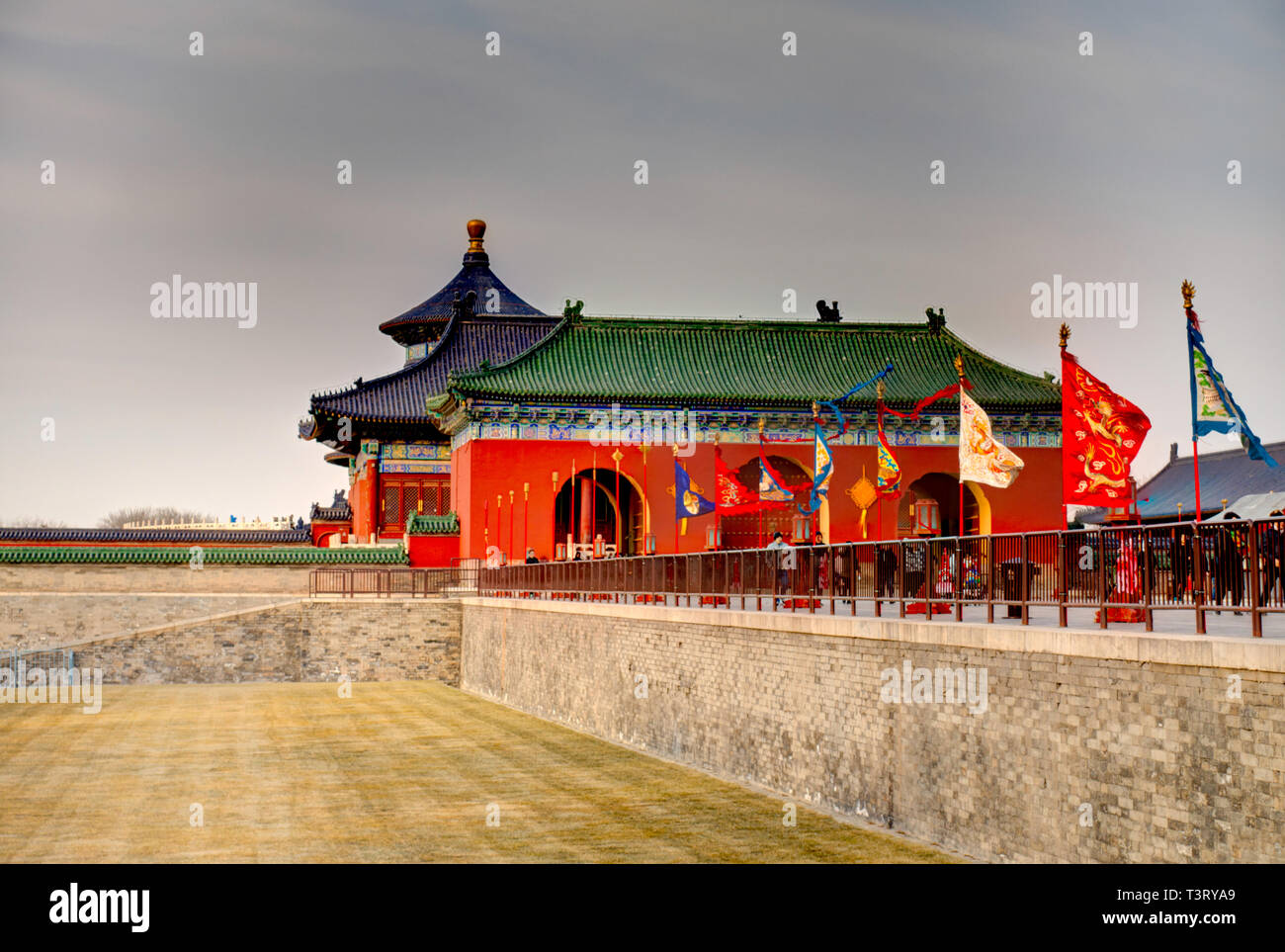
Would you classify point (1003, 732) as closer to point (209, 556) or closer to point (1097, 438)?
point (1097, 438)

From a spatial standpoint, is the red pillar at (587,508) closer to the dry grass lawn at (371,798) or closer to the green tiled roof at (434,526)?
the green tiled roof at (434,526)

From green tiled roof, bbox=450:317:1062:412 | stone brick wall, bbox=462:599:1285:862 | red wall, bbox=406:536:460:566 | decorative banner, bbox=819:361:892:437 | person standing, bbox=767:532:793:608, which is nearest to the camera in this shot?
stone brick wall, bbox=462:599:1285:862

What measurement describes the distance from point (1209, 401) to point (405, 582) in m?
30.5

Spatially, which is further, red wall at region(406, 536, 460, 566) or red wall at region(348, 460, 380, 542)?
red wall at region(348, 460, 380, 542)

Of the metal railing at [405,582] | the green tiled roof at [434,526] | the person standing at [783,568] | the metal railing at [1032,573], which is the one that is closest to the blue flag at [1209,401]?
the metal railing at [1032,573]

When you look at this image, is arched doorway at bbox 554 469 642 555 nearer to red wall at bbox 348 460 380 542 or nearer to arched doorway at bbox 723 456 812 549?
arched doorway at bbox 723 456 812 549

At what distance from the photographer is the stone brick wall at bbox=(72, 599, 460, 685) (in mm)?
40250

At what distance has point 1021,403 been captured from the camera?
44844 mm

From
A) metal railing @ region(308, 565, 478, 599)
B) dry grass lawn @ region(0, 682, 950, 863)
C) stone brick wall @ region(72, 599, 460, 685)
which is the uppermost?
metal railing @ region(308, 565, 478, 599)

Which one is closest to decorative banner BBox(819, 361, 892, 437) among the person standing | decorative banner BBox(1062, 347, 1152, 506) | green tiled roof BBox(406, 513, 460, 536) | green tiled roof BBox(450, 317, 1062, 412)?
green tiled roof BBox(450, 317, 1062, 412)

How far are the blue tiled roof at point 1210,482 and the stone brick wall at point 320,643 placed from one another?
65.3ft

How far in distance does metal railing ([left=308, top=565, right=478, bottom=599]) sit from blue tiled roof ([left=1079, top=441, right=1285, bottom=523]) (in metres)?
18.8

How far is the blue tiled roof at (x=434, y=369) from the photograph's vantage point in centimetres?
5112

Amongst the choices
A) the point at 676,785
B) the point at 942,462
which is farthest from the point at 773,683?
the point at 942,462
